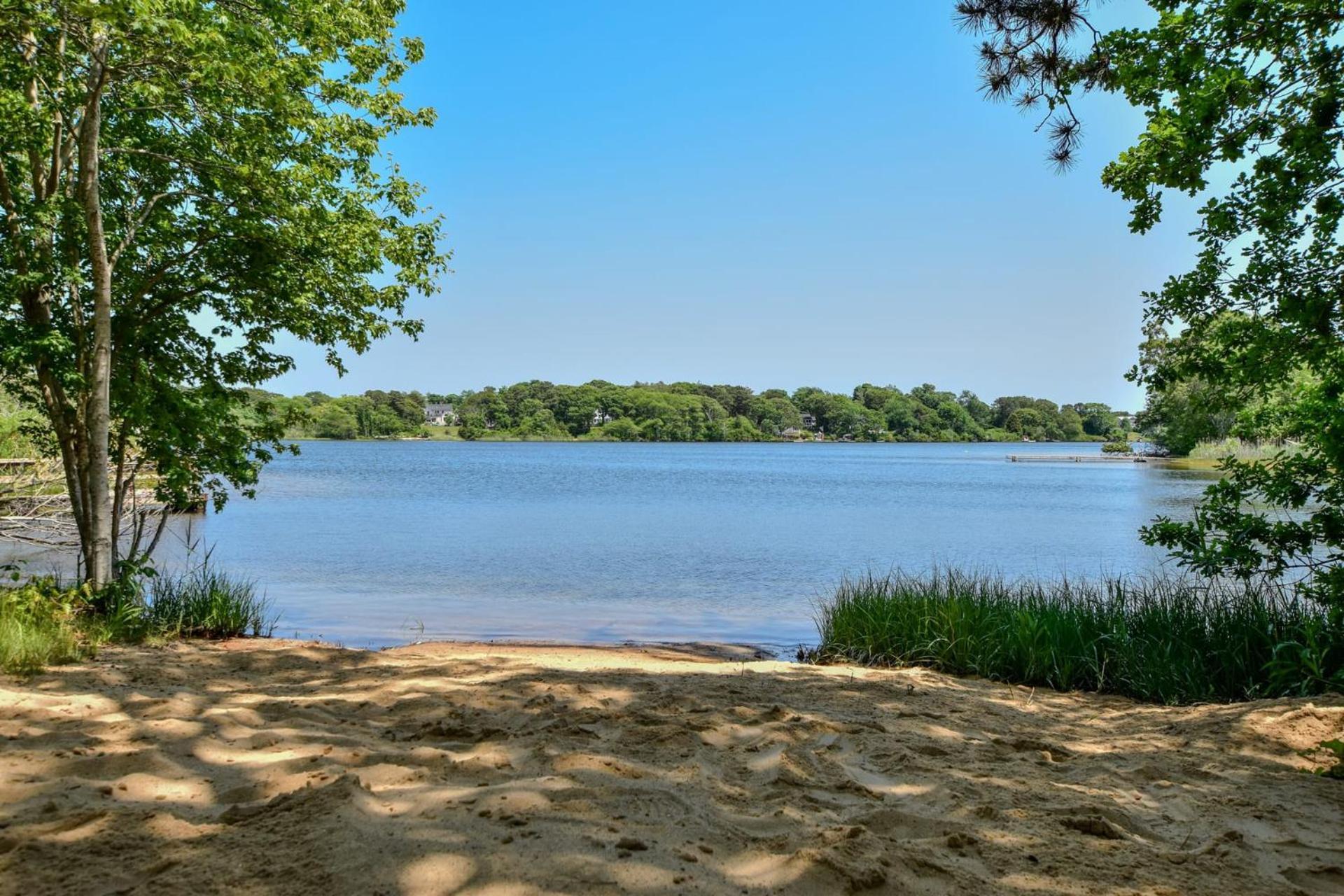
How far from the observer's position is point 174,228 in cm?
930

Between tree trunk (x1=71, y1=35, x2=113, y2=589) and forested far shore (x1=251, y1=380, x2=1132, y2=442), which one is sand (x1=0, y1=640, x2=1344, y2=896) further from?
forested far shore (x1=251, y1=380, x2=1132, y2=442)

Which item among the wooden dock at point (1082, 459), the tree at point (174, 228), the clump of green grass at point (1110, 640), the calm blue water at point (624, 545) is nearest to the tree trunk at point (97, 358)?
the tree at point (174, 228)

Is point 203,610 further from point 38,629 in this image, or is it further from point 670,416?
point 670,416

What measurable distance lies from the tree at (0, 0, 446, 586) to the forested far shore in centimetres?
14057

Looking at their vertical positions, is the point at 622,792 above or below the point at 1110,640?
above

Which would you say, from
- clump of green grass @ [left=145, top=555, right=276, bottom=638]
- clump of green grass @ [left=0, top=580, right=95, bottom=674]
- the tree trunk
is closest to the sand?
clump of green grass @ [left=0, top=580, right=95, bottom=674]

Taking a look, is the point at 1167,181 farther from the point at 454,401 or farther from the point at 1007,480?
the point at 454,401

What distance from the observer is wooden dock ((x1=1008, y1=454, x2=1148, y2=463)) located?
9325cm

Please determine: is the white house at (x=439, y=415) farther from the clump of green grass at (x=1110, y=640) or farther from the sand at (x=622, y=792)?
the sand at (x=622, y=792)

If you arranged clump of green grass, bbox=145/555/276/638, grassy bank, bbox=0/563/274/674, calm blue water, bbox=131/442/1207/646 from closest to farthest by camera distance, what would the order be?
grassy bank, bbox=0/563/274/674 < clump of green grass, bbox=145/555/276/638 < calm blue water, bbox=131/442/1207/646

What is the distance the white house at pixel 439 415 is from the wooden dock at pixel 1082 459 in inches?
4572

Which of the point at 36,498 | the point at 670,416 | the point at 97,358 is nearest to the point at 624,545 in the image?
the point at 36,498

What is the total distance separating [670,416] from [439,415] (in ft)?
171

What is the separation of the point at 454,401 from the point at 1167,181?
19538cm
